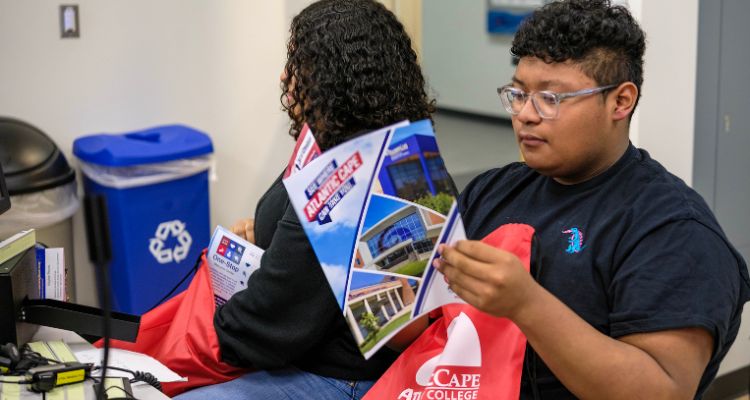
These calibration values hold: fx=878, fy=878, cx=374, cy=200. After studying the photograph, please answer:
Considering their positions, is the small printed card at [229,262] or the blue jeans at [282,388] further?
the small printed card at [229,262]

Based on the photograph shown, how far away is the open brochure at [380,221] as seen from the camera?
1.27 m

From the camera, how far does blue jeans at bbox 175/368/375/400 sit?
168 cm

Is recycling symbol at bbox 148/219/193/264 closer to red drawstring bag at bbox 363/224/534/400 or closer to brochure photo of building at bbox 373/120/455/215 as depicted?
red drawstring bag at bbox 363/224/534/400

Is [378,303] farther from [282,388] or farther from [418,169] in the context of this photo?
[282,388]

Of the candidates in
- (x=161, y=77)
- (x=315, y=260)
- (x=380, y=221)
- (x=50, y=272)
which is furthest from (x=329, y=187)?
(x=161, y=77)

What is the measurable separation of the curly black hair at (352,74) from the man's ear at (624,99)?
39 centimetres

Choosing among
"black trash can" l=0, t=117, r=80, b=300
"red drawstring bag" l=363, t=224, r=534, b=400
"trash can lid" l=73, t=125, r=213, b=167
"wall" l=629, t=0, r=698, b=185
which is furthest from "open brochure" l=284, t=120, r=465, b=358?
"trash can lid" l=73, t=125, r=213, b=167

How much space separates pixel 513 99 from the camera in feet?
5.13

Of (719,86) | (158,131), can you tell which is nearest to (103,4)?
(158,131)

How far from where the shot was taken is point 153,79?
3719 millimetres

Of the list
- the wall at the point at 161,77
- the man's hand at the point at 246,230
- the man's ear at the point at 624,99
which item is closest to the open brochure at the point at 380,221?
the man's ear at the point at 624,99

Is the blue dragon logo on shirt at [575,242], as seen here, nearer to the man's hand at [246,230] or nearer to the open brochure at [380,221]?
the open brochure at [380,221]

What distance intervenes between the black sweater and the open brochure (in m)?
0.28

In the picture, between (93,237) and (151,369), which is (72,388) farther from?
(93,237)
